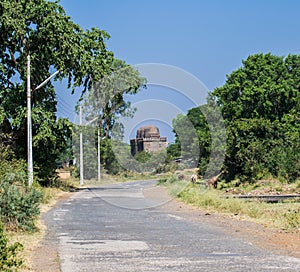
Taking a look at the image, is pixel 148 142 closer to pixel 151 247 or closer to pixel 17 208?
pixel 17 208

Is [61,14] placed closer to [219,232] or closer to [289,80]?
[219,232]

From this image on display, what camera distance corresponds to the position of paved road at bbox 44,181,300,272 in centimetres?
964

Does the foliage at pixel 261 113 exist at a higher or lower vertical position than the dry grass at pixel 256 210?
higher

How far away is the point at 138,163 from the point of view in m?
74.2

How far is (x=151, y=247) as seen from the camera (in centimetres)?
1188

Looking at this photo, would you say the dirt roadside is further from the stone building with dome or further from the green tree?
the stone building with dome

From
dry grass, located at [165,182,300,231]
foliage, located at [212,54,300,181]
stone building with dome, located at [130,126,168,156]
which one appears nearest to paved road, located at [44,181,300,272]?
dry grass, located at [165,182,300,231]

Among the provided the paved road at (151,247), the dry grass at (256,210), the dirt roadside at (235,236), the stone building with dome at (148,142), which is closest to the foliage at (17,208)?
the dirt roadside at (235,236)

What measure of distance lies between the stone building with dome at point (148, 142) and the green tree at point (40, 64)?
33804 millimetres

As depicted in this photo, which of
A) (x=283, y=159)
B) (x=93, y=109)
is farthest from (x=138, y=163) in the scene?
(x=283, y=159)

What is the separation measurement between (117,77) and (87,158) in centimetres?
2348

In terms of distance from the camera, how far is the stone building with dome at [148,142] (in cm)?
7009

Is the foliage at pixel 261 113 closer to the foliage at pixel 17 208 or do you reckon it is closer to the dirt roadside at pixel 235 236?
the dirt roadside at pixel 235 236

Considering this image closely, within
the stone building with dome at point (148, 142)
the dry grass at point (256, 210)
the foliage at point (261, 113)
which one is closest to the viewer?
the dry grass at point (256, 210)
